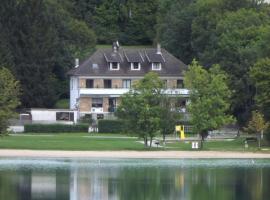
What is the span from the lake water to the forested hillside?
20.6 metres

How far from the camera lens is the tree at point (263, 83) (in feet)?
329

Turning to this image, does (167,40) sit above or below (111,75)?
above

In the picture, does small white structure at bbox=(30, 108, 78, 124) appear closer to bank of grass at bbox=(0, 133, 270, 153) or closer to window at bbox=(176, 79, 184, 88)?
bank of grass at bbox=(0, 133, 270, 153)

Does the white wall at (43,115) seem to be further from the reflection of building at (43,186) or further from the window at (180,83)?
the reflection of building at (43,186)

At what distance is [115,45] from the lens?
13025cm

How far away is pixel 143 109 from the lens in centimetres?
9731

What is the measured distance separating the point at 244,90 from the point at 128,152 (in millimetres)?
24752

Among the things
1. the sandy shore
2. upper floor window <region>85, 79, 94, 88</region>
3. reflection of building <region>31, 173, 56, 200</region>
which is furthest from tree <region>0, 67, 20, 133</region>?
upper floor window <region>85, 79, 94, 88</region>

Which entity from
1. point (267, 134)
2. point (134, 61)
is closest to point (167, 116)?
point (267, 134)

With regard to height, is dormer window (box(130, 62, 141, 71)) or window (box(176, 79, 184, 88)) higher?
dormer window (box(130, 62, 141, 71))

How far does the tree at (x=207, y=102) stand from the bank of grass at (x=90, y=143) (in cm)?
197

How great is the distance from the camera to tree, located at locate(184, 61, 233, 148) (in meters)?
99.8

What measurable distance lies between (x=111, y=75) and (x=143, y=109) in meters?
31.3

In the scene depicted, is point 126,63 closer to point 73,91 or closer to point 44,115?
point 73,91
